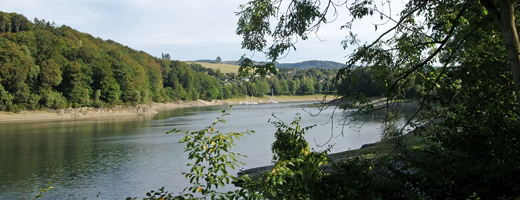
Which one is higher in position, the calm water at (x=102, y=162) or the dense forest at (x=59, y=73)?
the dense forest at (x=59, y=73)

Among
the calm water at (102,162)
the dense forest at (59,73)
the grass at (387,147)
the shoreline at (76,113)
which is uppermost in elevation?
the dense forest at (59,73)

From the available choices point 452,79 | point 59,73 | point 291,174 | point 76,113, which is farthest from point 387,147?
point 59,73

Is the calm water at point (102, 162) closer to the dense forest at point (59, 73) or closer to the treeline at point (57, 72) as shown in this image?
the dense forest at point (59, 73)

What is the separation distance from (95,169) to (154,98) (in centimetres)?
7448

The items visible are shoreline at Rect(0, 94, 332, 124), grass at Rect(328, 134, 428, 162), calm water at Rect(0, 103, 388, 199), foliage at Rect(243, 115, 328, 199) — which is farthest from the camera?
shoreline at Rect(0, 94, 332, 124)

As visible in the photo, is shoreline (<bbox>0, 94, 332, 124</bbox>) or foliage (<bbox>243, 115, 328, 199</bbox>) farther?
shoreline (<bbox>0, 94, 332, 124</bbox>)

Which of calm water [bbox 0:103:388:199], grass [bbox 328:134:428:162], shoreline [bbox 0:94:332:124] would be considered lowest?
calm water [bbox 0:103:388:199]

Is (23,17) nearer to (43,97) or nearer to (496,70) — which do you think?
(43,97)

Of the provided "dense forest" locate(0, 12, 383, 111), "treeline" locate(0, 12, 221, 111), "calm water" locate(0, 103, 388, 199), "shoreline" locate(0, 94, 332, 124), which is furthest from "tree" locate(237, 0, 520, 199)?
"treeline" locate(0, 12, 221, 111)

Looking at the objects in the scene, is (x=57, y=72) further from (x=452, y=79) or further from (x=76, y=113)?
(x=452, y=79)

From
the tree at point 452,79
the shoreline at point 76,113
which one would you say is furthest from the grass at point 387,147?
the shoreline at point 76,113

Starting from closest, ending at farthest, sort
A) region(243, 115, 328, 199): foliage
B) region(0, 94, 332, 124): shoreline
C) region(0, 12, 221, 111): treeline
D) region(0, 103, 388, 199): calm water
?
region(243, 115, 328, 199): foliage
region(0, 103, 388, 199): calm water
region(0, 94, 332, 124): shoreline
region(0, 12, 221, 111): treeline

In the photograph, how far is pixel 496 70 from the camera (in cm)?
538

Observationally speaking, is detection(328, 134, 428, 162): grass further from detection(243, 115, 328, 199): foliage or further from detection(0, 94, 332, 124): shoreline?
detection(0, 94, 332, 124): shoreline
